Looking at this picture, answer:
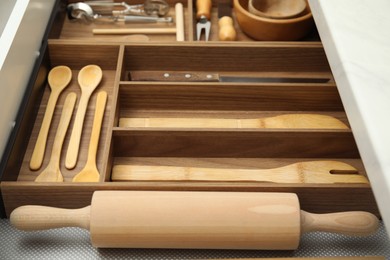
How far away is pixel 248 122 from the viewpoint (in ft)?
3.21

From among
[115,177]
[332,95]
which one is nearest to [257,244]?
[115,177]

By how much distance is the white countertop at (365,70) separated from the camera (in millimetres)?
557

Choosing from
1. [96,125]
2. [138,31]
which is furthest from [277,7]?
[96,125]

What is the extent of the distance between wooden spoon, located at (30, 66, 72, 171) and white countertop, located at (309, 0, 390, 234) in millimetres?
545

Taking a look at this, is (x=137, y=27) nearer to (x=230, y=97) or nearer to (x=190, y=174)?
(x=230, y=97)

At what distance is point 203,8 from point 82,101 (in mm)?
395

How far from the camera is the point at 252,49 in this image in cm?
106

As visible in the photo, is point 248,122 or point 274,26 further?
point 274,26

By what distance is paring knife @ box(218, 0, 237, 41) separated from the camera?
3.69ft

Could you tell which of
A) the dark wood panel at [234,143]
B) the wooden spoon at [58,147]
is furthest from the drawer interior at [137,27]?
the dark wood panel at [234,143]

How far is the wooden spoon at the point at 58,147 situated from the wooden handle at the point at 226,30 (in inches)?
14.6

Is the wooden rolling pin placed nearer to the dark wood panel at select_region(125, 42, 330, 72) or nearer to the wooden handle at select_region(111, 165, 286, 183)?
the wooden handle at select_region(111, 165, 286, 183)

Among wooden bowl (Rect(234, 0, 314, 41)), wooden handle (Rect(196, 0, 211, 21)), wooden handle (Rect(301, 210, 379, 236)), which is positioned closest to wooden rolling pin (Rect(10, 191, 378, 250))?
wooden handle (Rect(301, 210, 379, 236))

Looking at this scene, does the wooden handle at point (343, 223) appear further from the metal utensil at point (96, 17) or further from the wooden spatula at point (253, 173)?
the metal utensil at point (96, 17)
